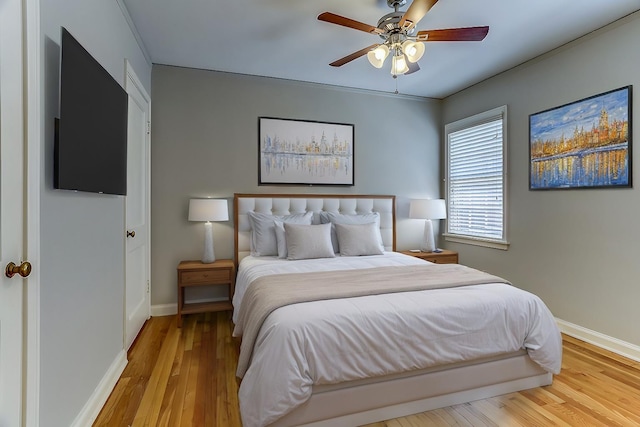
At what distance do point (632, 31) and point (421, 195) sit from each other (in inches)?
98.9

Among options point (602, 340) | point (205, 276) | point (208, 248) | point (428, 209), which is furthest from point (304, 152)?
point (602, 340)

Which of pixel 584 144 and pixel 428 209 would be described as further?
pixel 428 209

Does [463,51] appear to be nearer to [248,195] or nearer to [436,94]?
[436,94]

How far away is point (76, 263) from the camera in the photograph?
1.62 meters

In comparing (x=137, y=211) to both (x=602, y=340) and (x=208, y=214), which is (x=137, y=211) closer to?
(x=208, y=214)

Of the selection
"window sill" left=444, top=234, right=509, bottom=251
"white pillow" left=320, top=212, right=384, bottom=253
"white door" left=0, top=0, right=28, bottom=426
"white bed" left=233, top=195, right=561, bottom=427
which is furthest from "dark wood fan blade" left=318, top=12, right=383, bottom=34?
"window sill" left=444, top=234, right=509, bottom=251

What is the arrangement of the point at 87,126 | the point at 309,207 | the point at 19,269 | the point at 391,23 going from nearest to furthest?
1. the point at 19,269
2. the point at 87,126
3. the point at 391,23
4. the point at 309,207

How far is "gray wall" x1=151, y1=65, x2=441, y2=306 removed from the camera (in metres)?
3.41

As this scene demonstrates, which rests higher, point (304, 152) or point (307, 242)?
point (304, 152)

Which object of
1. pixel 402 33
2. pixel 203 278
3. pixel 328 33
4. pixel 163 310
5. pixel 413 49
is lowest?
pixel 163 310

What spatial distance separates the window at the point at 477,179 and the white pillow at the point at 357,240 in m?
1.41

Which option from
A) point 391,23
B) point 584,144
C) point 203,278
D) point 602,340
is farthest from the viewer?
point 203,278

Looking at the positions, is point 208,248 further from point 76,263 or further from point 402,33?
point 402,33

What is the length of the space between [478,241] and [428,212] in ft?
2.29
